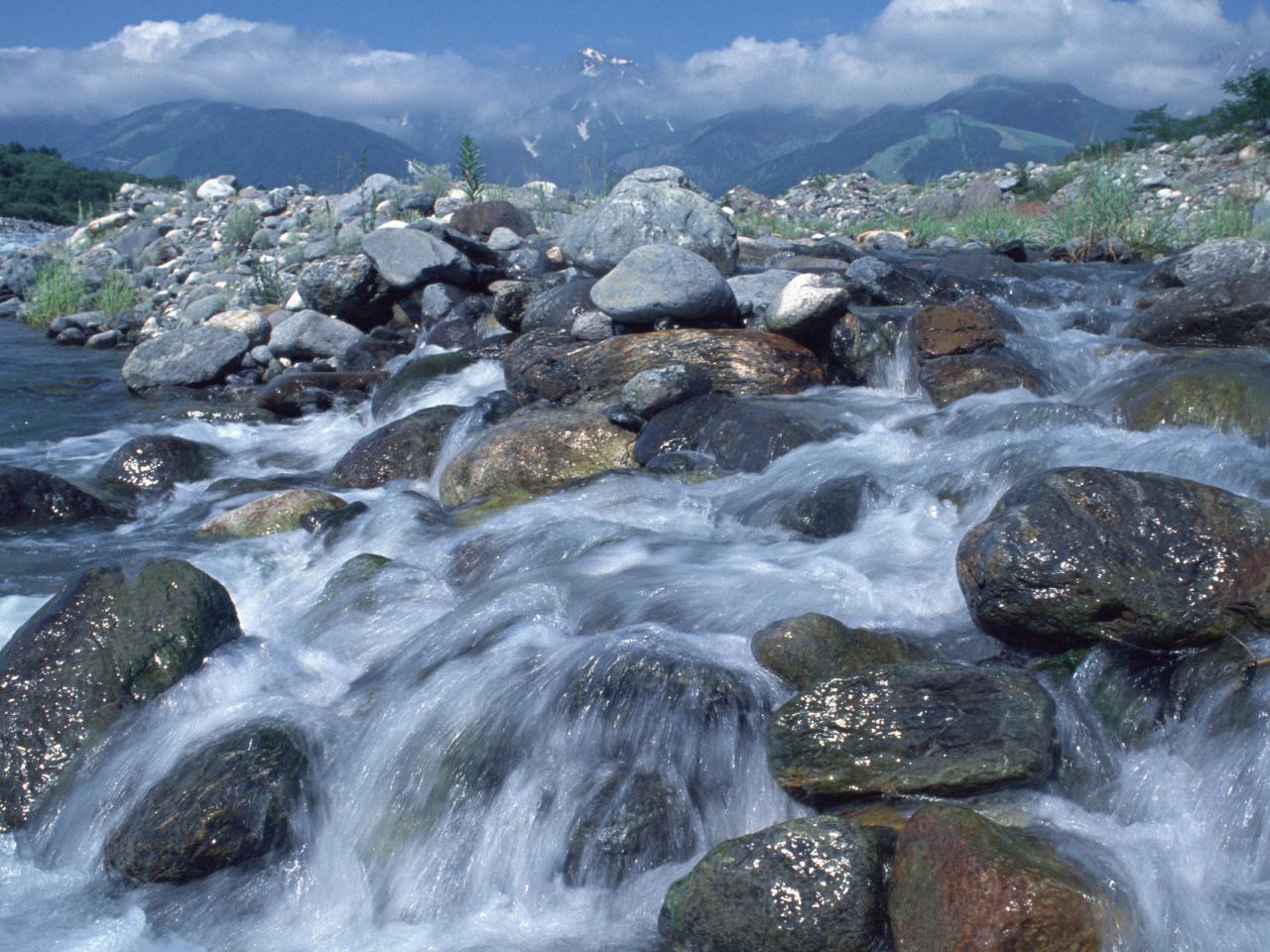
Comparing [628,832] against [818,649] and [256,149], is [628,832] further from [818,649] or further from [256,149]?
[256,149]

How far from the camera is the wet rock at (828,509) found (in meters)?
5.85

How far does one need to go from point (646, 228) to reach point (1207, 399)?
17.8 feet

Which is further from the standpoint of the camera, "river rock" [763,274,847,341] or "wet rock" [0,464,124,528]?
"river rock" [763,274,847,341]

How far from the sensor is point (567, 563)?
5715mm

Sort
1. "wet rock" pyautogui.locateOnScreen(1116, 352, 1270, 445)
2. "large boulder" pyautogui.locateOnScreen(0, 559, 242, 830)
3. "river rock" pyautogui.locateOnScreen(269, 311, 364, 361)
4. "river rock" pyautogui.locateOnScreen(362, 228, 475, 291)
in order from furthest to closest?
"river rock" pyautogui.locateOnScreen(362, 228, 475, 291)
"river rock" pyautogui.locateOnScreen(269, 311, 364, 361)
"wet rock" pyautogui.locateOnScreen(1116, 352, 1270, 445)
"large boulder" pyautogui.locateOnScreen(0, 559, 242, 830)

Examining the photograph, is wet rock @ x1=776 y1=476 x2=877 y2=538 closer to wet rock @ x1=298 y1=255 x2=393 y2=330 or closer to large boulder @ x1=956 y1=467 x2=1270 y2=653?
large boulder @ x1=956 y1=467 x2=1270 y2=653

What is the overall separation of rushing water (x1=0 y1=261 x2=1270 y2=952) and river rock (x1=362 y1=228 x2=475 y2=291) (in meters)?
5.83

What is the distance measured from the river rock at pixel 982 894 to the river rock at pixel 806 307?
19.1 feet

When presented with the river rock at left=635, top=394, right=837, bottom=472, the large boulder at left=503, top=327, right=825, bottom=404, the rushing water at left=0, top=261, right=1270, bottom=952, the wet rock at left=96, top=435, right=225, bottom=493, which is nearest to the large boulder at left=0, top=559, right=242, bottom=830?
the rushing water at left=0, top=261, right=1270, bottom=952

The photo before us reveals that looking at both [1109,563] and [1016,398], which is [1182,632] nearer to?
[1109,563]

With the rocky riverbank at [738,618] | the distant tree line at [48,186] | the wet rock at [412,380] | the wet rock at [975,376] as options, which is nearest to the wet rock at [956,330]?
the rocky riverbank at [738,618]

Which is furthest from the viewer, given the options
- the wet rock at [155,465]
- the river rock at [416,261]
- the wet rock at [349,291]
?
the wet rock at [349,291]

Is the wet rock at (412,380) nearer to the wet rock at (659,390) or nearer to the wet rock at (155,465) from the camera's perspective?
the wet rock at (155,465)

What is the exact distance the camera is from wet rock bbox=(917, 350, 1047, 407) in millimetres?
7590
